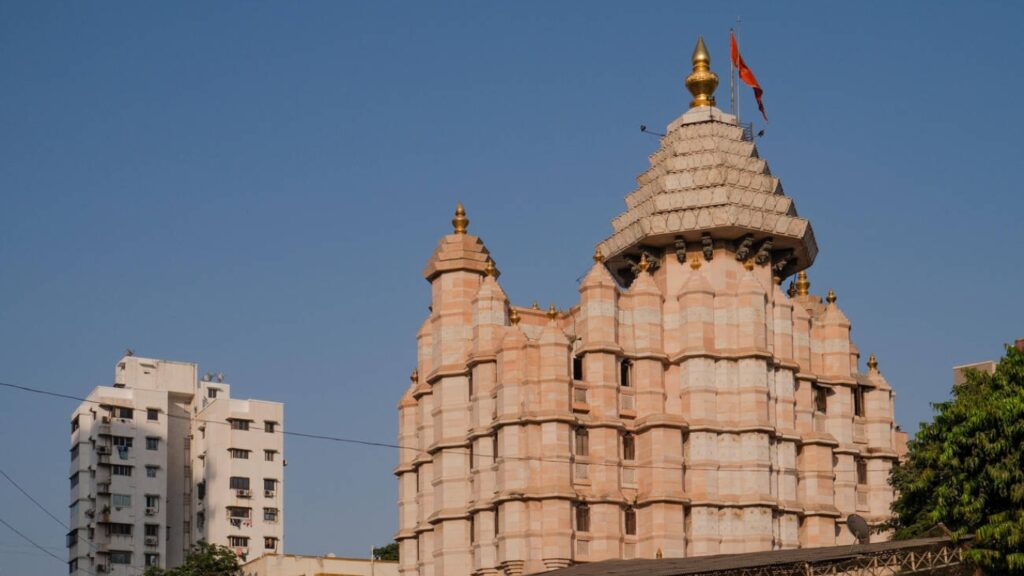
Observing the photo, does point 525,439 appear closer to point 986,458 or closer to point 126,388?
point 986,458

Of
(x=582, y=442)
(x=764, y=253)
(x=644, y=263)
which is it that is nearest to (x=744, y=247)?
(x=764, y=253)

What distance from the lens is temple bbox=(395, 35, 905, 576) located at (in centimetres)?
6769

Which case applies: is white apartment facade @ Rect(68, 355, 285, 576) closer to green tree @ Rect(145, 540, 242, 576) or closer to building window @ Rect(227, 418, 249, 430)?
building window @ Rect(227, 418, 249, 430)

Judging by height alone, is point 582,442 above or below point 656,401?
below

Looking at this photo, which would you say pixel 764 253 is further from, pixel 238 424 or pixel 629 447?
pixel 238 424

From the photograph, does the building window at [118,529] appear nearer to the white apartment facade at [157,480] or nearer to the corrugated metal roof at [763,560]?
the white apartment facade at [157,480]

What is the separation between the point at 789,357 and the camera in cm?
7244

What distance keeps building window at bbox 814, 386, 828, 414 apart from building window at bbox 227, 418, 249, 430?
5134 cm

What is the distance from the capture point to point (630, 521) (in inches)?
2712

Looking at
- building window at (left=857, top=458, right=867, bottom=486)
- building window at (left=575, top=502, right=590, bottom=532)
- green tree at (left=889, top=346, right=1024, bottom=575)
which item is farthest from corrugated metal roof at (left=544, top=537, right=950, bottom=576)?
building window at (left=857, top=458, right=867, bottom=486)

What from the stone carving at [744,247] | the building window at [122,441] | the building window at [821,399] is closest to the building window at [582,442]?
the stone carving at [744,247]

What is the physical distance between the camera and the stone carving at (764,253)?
73312 mm

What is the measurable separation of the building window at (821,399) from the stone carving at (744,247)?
632 centimetres

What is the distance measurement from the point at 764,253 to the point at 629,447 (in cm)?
986
